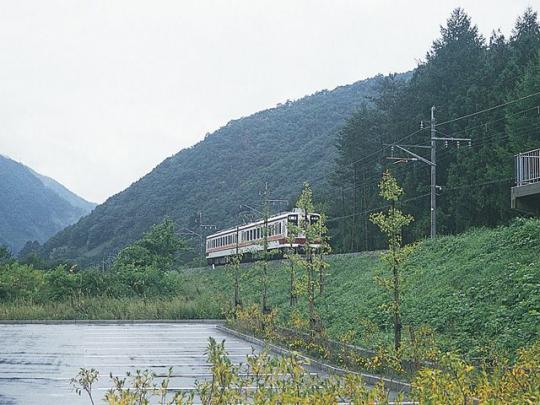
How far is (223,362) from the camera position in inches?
219

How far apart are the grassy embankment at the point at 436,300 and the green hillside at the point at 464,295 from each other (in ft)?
0.08

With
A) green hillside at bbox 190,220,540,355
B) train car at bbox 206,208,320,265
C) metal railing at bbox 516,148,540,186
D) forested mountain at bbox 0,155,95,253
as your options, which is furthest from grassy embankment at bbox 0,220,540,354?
forested mountain at bbox 0,155,95,253

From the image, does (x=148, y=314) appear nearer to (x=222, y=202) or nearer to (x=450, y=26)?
(x=450, y=26)

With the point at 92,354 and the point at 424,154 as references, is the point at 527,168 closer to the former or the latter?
the point at 92,354

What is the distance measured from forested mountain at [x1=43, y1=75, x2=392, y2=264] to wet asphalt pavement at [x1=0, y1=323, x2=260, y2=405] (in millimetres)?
45420

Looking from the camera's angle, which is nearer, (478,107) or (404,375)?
(404,375)

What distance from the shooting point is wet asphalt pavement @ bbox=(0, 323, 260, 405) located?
11.4m

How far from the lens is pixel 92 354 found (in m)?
16.9

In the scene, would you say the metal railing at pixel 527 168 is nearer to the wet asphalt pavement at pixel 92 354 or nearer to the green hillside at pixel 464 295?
the green hillside at pixel 464 295

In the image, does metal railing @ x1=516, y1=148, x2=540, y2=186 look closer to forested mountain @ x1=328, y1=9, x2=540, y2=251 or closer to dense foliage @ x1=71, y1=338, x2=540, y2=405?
forested mountain @ x1=328, y1=9, x2=540, y2=251

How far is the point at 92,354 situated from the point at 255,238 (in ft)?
67.8

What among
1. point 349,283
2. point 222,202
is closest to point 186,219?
point 222,202

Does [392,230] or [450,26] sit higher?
[450,26]

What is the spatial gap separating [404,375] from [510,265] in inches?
214
